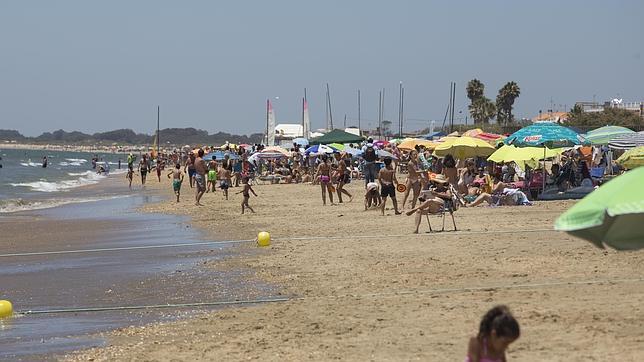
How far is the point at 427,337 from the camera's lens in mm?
7328

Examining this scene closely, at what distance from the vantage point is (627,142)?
922 inches

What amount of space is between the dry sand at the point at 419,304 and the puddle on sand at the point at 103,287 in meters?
0.45

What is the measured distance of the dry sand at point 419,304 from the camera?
7.06m

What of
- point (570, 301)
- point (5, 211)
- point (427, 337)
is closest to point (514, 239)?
point (570, 301)

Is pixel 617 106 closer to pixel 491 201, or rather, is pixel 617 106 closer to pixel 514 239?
pixel 491 201

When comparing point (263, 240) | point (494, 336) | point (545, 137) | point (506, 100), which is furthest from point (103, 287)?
point (506, 100)

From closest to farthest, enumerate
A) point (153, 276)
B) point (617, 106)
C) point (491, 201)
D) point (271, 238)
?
point (153, 276) < point (271, 238) < point (491, 201) < point (617, 106)

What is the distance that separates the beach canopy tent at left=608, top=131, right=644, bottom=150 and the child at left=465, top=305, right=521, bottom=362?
1948cm

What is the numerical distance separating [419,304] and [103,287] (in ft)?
15.0

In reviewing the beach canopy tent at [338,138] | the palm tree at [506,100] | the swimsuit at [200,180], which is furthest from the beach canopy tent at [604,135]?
the palm tree at [506,100]

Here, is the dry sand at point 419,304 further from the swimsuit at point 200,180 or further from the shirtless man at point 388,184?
the swimsuit at point 200,180

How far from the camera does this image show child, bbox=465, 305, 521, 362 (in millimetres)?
4793

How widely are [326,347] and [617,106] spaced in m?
59.0

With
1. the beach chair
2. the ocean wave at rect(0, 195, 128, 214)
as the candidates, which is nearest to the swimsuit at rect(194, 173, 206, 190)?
the ocean wave at rect(0, 195, 128, 214)
